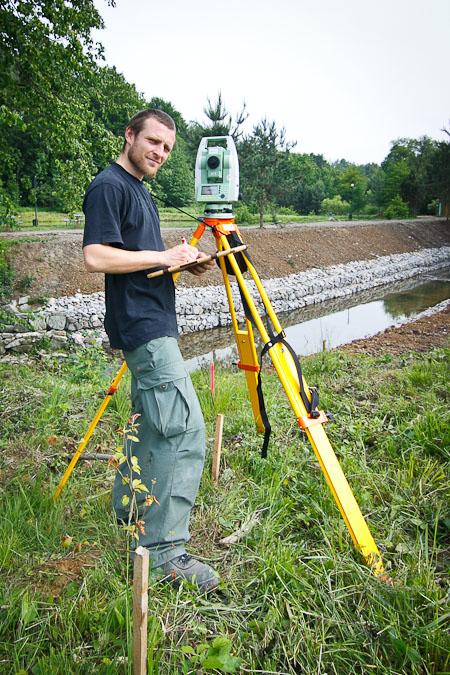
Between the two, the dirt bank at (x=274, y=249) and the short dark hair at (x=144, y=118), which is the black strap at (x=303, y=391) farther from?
the dirt bank at (x=274, y=249)

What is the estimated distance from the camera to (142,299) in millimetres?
1756

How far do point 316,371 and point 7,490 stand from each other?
9.68 feet

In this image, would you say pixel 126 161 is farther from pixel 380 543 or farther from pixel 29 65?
pixel 29 65

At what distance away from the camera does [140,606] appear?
1.04 metres

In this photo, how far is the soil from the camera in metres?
7.32

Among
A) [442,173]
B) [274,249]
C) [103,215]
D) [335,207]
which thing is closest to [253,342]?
[103,215]

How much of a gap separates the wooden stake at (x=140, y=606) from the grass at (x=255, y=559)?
0.19m

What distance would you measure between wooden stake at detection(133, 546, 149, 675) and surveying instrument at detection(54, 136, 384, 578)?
0.85m

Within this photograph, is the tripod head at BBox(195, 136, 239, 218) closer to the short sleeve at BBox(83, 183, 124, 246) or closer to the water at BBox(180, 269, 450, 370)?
the short sleeve at BBox(83, 183, 124, 246)

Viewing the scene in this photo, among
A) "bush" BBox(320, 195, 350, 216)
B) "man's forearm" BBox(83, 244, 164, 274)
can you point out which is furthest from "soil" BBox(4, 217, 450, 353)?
"bush" BBox(320, 195, 350, 216)

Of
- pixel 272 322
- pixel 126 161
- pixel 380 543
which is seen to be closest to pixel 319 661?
pixel 380 543

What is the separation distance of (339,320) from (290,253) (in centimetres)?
472

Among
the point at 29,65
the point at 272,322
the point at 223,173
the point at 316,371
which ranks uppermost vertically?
the point at 29,65

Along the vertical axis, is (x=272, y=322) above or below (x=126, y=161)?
below
